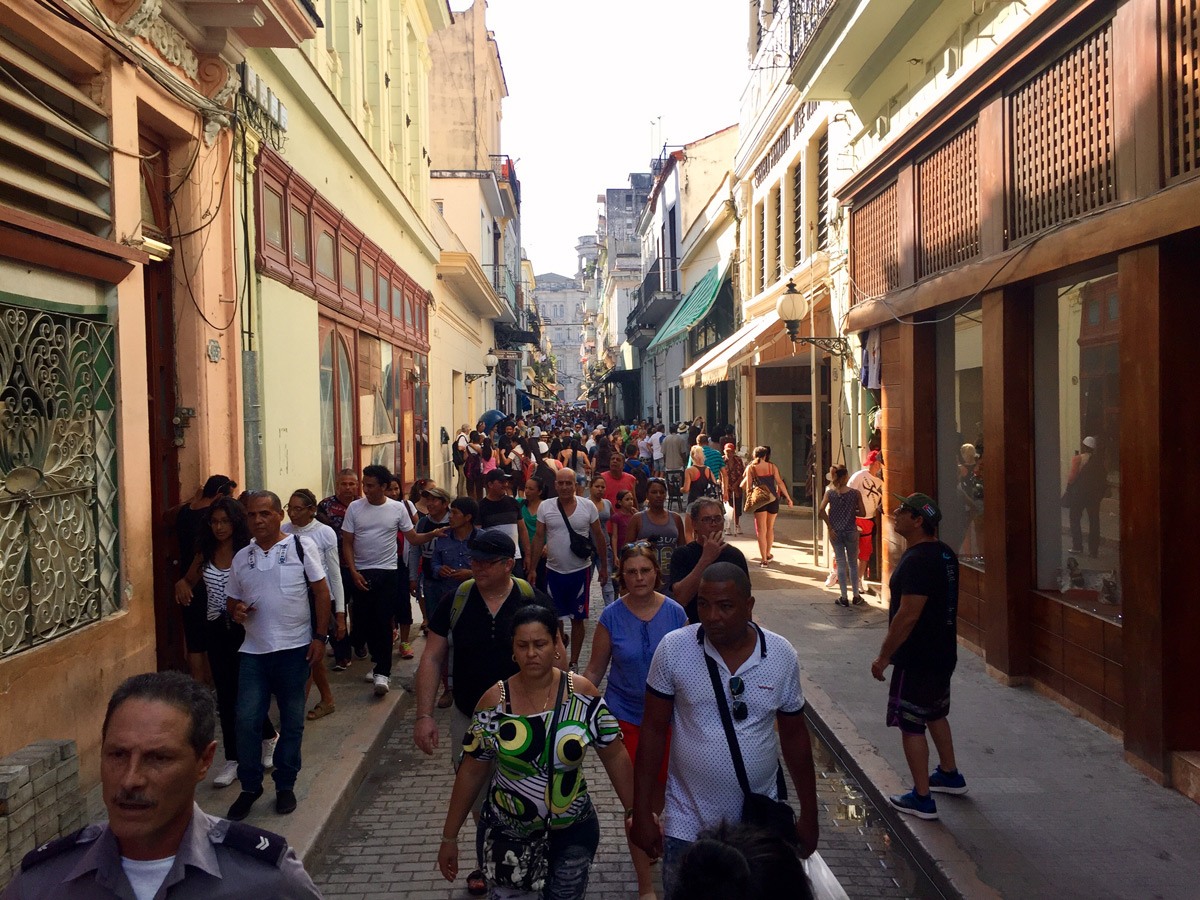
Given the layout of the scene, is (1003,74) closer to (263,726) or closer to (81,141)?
(81,141)

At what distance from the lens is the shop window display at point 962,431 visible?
863cm

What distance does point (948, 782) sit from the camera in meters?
5.30

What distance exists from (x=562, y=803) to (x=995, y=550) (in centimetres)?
551

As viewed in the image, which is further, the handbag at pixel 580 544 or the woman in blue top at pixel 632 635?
the handbag at pixel 580 544

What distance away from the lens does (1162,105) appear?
18.1ft

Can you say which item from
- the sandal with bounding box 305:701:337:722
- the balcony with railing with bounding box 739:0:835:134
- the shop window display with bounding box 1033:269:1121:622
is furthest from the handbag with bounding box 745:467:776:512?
the sandal with bounding box 305:701:337:722

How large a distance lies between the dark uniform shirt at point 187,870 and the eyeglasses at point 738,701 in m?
1.70

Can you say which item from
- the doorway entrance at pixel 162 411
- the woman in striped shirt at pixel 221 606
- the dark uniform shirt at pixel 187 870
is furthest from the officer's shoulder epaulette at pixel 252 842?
the doorway entrance at pixel 162 411

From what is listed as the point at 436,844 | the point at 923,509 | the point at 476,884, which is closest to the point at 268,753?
the point at 436,844

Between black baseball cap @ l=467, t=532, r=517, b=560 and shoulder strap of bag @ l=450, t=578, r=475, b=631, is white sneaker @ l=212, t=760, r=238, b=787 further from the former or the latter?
black baseball cap @ l=467, t=532, r=517, b=560

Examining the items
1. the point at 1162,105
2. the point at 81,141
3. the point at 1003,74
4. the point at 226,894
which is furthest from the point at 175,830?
the point at 1003,74

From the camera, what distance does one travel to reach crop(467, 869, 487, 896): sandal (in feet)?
14.2

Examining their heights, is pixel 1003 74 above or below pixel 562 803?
above

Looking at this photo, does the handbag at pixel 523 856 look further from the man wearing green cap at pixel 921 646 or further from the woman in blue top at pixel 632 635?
the man wearing green cap at pixel 921 646
